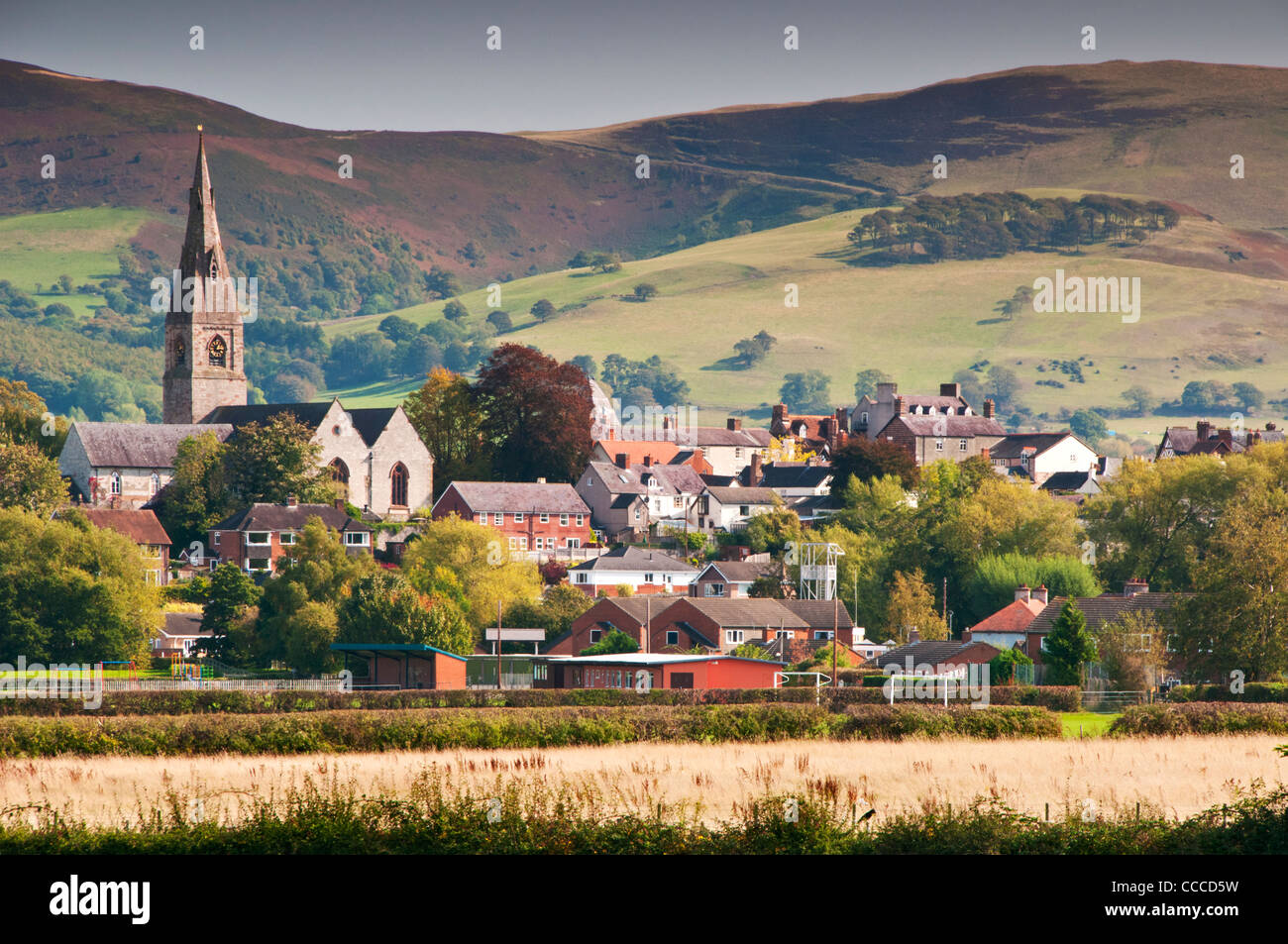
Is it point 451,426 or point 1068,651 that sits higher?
point 451,426

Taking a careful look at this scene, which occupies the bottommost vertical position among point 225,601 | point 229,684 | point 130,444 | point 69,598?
point 229,684

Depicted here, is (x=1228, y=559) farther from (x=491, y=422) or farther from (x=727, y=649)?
(x=491, y=422)

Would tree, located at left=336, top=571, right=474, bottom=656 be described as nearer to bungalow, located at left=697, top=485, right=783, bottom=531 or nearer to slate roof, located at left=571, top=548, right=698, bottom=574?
slate roof, located at left=571, top=548, right=698, bottom=574

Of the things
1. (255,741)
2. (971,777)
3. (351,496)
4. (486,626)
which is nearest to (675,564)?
(486,626)

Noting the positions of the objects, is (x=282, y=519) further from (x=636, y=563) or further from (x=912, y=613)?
(x=912, y=613)

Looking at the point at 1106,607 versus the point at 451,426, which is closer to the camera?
the point at 1106,607

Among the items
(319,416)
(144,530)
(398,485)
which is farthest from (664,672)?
(319,416)
